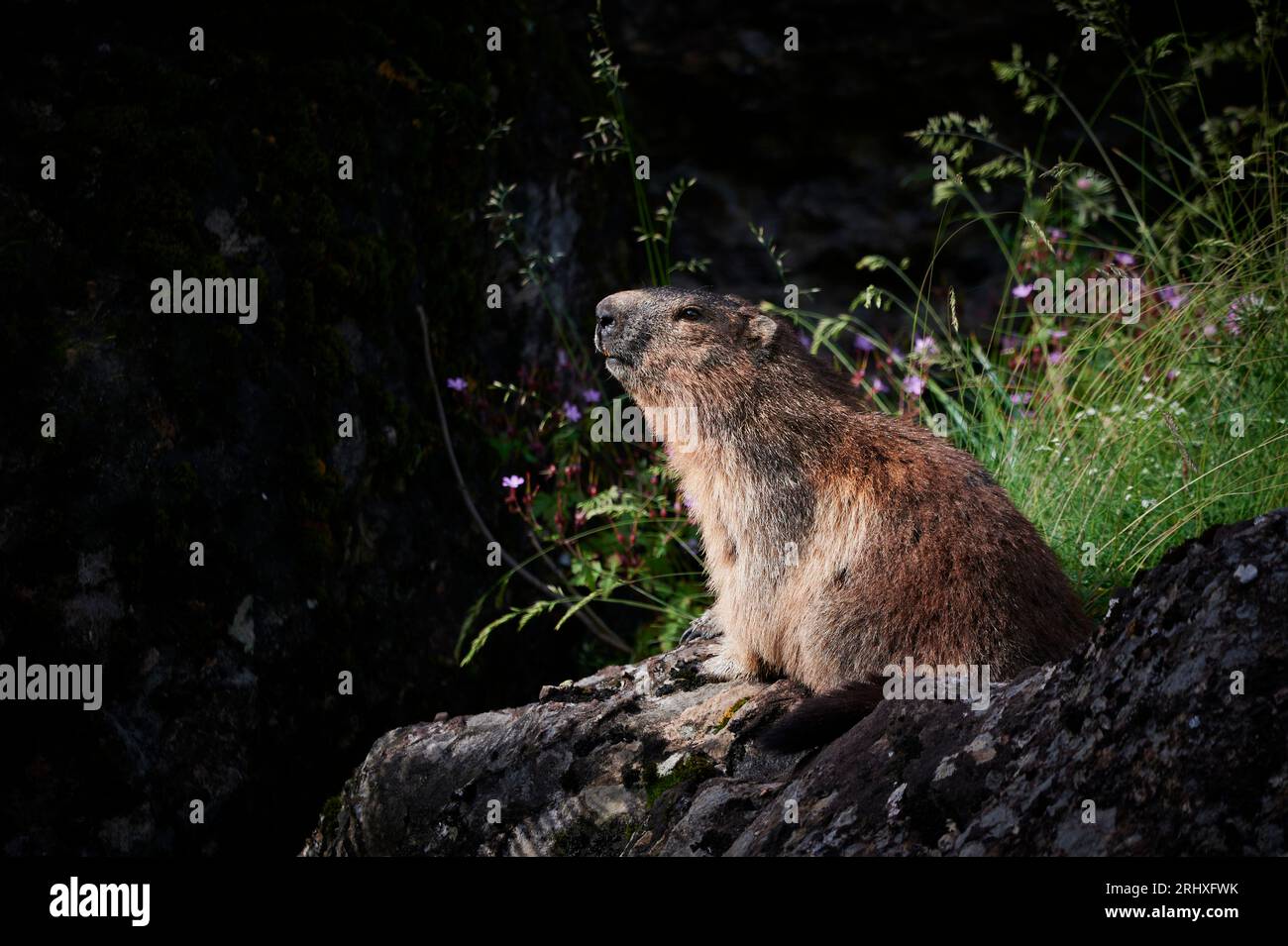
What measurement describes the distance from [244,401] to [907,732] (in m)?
3.52

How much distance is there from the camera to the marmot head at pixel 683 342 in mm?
5543

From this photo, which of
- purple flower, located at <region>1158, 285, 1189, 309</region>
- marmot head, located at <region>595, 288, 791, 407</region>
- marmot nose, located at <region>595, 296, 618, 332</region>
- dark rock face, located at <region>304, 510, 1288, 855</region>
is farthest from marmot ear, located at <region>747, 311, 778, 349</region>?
purple flower, located at <region>1158, 285, 1189, 309</region>

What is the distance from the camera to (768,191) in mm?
10070

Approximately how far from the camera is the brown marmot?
4.51 metres

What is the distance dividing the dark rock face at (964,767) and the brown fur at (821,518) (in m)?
0.39

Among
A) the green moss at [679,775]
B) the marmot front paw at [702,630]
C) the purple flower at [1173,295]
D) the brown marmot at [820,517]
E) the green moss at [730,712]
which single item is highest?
the purple flower at [1173,295]

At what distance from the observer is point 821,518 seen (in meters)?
5.07

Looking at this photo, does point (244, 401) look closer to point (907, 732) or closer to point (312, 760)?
point (312, 760)

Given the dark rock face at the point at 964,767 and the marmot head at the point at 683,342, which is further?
the marmot head at the point at 683,342

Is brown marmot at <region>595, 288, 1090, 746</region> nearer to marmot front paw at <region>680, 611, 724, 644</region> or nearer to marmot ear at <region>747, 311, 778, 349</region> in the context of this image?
marmot ear at <region>747, 311, 778, 349</region>

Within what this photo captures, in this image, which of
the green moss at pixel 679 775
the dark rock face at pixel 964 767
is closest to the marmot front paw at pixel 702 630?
the dark rock face at pixel 964 767

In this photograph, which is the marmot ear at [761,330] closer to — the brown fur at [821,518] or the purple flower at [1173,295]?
the brown fur at [821,518]

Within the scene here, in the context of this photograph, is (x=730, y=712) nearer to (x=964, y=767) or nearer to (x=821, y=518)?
(x=821, y=518)

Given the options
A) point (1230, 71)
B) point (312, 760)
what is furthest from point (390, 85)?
point (1230, 71)
